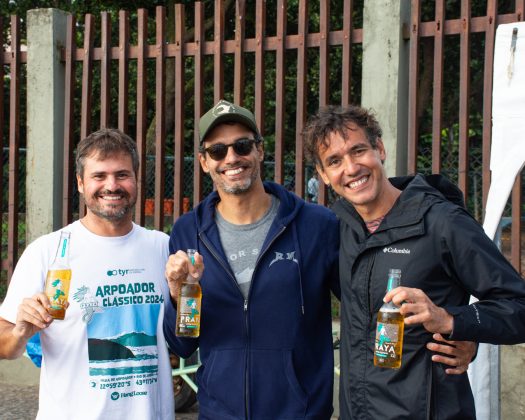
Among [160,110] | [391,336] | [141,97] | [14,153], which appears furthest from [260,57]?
[391,336]

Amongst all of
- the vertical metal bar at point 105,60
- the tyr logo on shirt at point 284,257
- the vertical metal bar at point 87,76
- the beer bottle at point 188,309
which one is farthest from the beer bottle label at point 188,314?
the vertical metal bar at point 87,76

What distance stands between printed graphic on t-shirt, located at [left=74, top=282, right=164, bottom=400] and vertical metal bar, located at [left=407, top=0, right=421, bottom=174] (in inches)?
118

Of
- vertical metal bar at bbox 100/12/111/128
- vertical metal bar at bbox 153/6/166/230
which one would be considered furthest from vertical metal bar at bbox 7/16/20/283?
vertical metal bar at bbox 153/6/166/230

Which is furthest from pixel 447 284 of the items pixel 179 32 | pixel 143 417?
pixel 179 32

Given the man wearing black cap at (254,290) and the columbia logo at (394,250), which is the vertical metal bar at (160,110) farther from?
the columbia logo at (394,250)

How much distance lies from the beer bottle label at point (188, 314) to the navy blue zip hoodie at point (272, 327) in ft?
0.41

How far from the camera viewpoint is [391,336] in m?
2.42

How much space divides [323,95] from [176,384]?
8.89ft

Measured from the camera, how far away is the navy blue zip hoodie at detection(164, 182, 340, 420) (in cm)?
290

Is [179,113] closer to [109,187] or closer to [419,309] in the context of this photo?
[109,187]

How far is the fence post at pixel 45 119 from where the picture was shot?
263 inches

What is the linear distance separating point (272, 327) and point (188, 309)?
0.37 metres

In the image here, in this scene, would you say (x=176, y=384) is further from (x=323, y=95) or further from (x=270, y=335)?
(x=270, y=335)

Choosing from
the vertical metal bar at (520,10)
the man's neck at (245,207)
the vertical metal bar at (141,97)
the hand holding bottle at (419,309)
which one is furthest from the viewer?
the vertical metal bar at (141,97)
